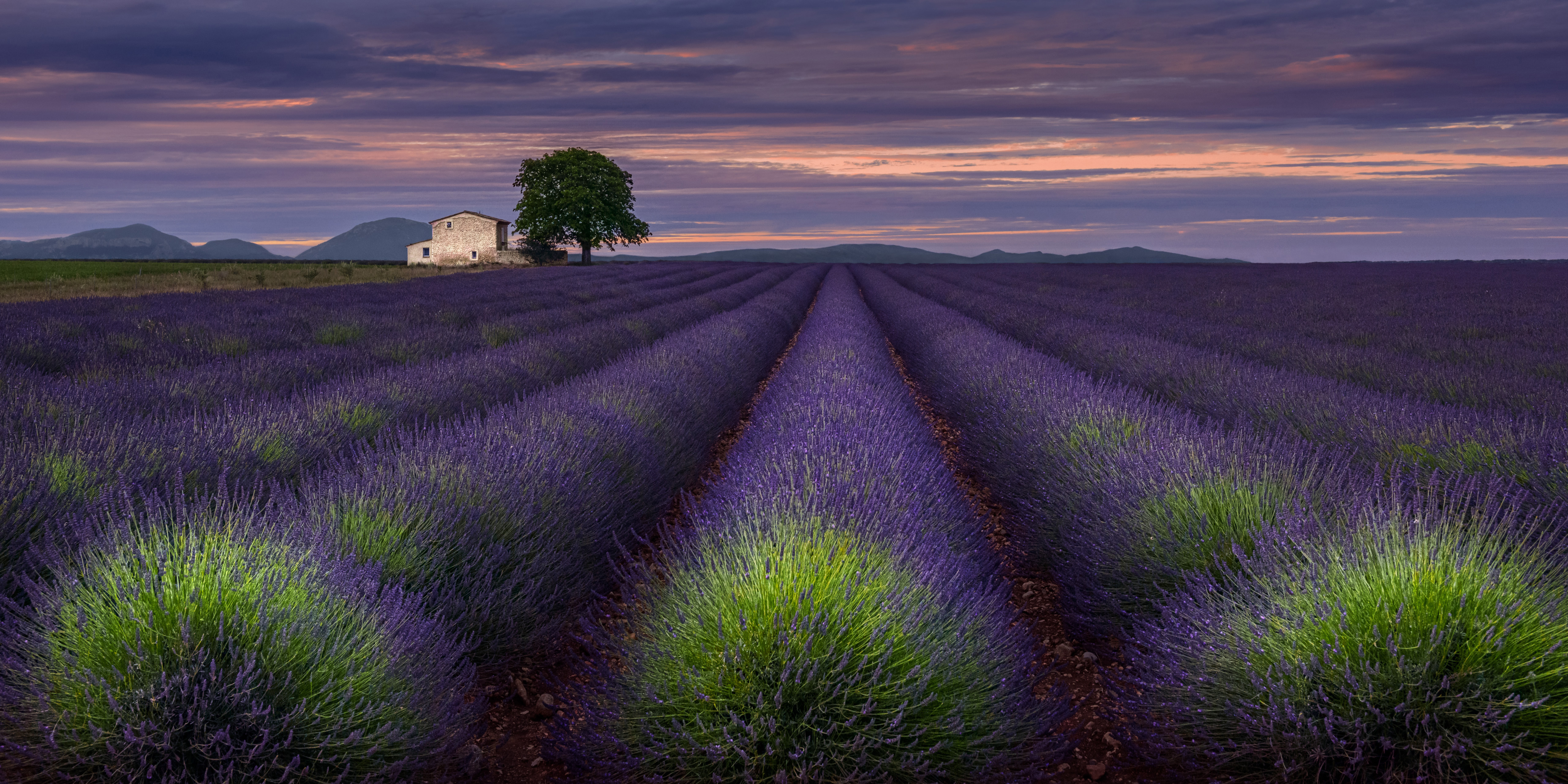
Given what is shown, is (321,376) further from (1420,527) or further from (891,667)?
(1420,527)

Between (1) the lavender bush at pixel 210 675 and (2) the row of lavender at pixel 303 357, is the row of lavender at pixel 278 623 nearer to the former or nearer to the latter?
(1) the lavender bush at pixel 210 675

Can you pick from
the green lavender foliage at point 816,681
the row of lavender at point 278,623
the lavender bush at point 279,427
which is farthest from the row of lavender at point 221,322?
the green lavender foliage at point 816,681

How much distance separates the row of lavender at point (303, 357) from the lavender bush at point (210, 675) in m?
2.79

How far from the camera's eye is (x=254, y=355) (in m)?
7.90

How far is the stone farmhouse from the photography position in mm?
50719

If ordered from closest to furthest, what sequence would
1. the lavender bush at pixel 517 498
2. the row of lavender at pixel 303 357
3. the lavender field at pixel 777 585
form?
the lavender field at pixel 777 585 < the lavender bush at pixel 517 498 < the row of lavender at pixel 303 357

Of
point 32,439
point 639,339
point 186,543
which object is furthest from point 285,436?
point 639,339

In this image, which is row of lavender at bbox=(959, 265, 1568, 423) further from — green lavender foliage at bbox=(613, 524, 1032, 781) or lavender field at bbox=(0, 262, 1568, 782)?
green lavender foliage at bbox=(613, 524, 1032, 781)

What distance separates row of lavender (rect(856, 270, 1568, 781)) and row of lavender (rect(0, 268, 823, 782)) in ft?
6.73

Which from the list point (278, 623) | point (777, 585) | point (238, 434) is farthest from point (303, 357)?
point (777, 585)

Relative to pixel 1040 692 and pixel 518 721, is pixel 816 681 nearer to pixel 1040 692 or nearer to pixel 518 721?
pixel 1040 692

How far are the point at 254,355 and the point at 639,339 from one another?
4554 millimetres

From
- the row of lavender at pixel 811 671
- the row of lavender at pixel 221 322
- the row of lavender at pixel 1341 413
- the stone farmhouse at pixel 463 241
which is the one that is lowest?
the row of lavender at pixel 811 671

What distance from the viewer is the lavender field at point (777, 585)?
2.05 meters
